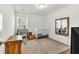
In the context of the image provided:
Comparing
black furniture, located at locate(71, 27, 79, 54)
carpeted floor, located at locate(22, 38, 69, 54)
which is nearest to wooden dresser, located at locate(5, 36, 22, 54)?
carpeted floor, located at locate(22, 38, 69, 54)

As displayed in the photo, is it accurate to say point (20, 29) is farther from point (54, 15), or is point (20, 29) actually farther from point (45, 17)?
point (54, 15)

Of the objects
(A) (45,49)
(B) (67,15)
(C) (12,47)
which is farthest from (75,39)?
(B) (67,15)

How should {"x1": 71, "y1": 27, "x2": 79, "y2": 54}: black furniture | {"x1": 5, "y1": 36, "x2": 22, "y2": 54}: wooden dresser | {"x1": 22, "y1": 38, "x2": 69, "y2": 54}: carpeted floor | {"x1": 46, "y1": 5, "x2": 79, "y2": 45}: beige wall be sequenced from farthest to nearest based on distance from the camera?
{"x1": 46, "y1": 5, "x2": 79, "y2": 45}: beige wall < {"x1": 22, "y1": 38, "x2": 69, "y2": 54}: carpeted floor < {"x1": 5, "y1": 36, "x2": 22, "y2": 54}: wooden dresser < {"x1": 71, "y1": 27, "x2": 79, "y2": 54}: black furniture

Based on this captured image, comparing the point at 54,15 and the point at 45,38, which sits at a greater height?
the point at 54,15

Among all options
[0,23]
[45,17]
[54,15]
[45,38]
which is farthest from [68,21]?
[0,23]

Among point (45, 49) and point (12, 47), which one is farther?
point (45, 49)

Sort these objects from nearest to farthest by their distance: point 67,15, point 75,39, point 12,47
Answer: point 75,39
point 12,47
point 67,15

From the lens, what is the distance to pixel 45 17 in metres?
5.27

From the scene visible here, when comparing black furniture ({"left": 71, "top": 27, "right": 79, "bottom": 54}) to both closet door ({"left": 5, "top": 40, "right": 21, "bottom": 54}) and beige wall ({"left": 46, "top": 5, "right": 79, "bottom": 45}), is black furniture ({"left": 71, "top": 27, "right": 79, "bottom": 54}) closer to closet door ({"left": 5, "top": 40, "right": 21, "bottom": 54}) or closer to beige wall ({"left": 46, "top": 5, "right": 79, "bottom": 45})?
closet door ({"left": 5, "top": 40, "right": 21, "bottom": 54})

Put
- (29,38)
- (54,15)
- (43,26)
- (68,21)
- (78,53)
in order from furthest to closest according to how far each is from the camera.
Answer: (43,26) → (29,38) → (54,15) → (68,21) → (78,53)

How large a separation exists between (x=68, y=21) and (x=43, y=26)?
2132 millimetres

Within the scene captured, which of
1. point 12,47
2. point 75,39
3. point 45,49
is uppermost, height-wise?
point 75,39

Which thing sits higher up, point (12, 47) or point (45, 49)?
point (12, 47)

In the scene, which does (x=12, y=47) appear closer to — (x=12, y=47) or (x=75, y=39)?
(x=12, y=47)
